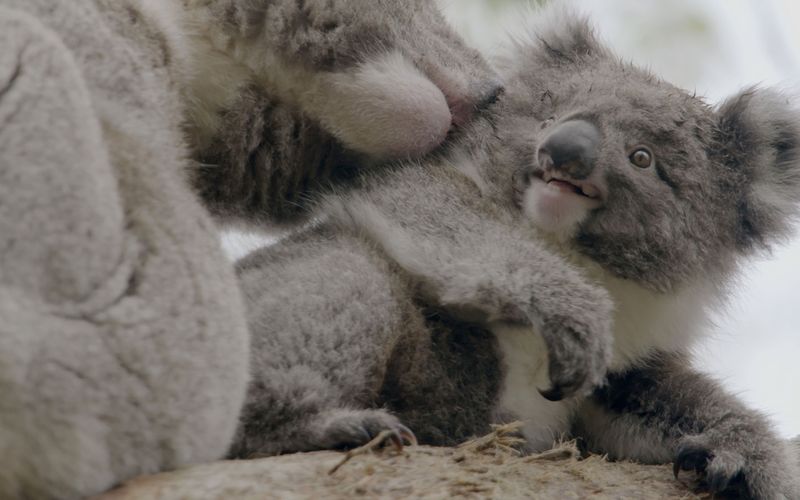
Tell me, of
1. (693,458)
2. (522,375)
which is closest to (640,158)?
(522,375)

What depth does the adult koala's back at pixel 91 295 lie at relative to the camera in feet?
6.86

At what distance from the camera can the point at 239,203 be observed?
3.64 meters

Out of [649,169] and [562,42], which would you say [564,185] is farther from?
[562,42]

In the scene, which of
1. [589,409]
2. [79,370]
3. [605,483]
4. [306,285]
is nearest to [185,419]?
[79,370]

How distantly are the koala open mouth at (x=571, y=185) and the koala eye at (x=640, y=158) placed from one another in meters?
0.21

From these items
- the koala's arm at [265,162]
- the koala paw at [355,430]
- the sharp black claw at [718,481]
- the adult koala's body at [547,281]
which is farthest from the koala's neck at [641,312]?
the koala paw at [355,430]

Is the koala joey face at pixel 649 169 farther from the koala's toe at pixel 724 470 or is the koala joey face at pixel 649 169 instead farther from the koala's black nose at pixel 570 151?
the koala's toe at pixel 724 470

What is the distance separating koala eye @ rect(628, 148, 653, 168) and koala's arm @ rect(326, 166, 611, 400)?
46 cm

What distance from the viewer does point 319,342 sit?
304cm

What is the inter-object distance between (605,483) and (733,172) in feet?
4.43

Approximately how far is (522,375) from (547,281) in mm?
369

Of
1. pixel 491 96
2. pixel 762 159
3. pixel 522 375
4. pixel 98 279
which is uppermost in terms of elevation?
pixel 762 159

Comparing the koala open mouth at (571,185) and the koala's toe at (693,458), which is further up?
the koala open mouth at (571,185)

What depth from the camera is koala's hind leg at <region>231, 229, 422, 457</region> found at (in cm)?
282
